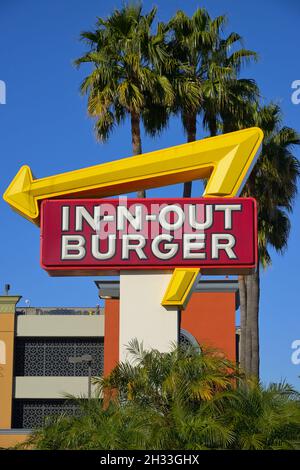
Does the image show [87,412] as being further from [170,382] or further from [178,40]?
[178,40]

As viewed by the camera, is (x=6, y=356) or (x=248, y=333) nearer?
(x=248, y=333)

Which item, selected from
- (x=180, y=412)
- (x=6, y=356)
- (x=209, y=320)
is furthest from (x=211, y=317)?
(x=180, y=412)

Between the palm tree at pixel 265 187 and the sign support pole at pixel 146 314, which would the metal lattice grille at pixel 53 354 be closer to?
the palm tree at pixel 265 187

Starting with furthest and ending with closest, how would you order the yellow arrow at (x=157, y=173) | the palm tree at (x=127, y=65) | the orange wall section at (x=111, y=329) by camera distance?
the orange wall section at (x=111, y=329) < the palm tree at (x=127, y=65) < the yellow arrow at (x=157, y=173)

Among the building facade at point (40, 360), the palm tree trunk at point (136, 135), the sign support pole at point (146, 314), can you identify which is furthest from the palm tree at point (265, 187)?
the sign support pole at point (146, 314)

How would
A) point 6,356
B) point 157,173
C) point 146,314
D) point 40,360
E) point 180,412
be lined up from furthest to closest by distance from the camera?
1. point 40,360
2. point 6,356
3. point 157,173
4. point 146,314
5. point 180,412

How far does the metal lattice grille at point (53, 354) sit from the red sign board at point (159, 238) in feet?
74.1

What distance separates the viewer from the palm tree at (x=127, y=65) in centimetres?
2650

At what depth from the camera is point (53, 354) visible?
40.5m

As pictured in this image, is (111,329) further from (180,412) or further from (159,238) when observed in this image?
(180,412)

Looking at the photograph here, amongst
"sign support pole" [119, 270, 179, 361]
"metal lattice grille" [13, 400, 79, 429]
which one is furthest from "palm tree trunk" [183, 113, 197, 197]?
"metal lattice grille" [13, 400, 79, 429]

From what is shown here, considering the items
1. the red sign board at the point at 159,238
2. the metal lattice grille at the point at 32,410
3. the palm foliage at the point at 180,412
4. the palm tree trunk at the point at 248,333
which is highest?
the red sign board at the point at 159,238

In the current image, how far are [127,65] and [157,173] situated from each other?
940cm
